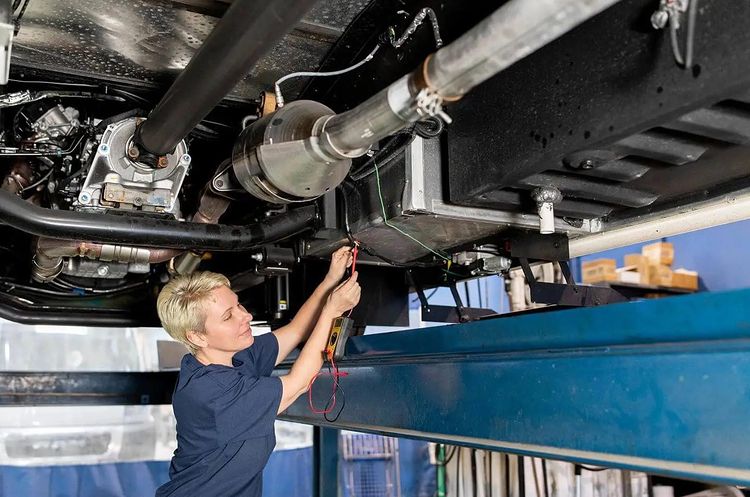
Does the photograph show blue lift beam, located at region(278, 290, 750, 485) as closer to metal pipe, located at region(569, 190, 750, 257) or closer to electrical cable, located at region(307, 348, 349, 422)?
electrical cable, located at region(307, 348, 349, 422)

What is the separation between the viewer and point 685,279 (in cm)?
380

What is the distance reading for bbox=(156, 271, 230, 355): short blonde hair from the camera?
1.40 m

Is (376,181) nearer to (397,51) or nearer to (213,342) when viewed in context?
(397,51)

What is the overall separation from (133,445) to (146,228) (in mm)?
2564

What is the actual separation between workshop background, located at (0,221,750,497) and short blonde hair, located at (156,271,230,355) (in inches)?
63.9

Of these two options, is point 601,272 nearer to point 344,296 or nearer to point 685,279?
point 685,279

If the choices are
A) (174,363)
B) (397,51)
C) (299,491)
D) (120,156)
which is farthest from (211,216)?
(299,491)

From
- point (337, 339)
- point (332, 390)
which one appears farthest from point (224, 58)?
point (332, 390)

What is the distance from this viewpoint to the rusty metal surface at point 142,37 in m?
0.95

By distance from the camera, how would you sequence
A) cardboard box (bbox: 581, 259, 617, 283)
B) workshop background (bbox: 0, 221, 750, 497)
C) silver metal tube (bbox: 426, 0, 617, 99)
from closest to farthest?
1. silver metal tube (bbox: 426, 0, 617, 99)
2. workshop background (bbox: 0, 221, 750, 497)
3. cardboard box (bbox: 581, 259, 617, 283)

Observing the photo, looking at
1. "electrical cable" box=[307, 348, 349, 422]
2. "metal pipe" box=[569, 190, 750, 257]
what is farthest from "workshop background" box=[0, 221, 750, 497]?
"metal pipe" box=[569, 190, 750, 257]

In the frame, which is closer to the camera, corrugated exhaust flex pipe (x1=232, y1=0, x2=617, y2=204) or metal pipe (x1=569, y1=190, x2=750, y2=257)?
corrugated exhaust flex pipe (x1=232, y1=0, x2=617, y2=204)

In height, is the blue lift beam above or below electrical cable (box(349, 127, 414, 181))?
below

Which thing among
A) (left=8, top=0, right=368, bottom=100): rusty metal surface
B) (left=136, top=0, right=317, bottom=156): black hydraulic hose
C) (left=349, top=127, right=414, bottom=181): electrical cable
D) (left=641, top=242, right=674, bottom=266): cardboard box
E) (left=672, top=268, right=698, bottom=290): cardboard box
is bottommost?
(left=672, top=268, right=698, bottom=290): cardboard box
